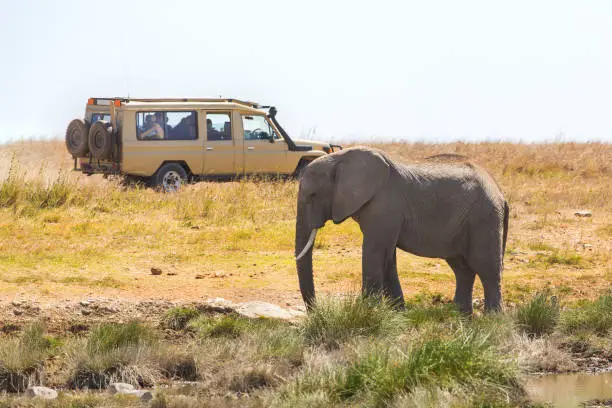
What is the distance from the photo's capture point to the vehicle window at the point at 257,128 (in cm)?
2422

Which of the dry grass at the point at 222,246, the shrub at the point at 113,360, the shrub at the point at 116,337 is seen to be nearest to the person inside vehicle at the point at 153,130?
the dry grass at the point at 222,246

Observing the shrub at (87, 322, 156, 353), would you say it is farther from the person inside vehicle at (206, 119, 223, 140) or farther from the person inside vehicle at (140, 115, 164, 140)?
the person inside vehicle at (206, 119, 223, 140)

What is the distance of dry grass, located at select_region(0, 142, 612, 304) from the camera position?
45.5 feet

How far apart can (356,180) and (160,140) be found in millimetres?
12852

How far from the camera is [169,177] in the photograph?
23.6 meters

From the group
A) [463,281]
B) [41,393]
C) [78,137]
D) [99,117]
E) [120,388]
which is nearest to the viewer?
[41,393]

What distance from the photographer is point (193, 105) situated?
23.5 meters

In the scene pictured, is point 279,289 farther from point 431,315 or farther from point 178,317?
point 431,315

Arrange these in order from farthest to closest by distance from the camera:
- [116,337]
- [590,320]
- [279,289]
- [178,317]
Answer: [279,289], [590,320], [178,317], [116,337]

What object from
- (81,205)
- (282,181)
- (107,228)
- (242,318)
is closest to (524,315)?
(242,318)

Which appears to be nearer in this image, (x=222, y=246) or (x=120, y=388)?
(x=120, y=388)

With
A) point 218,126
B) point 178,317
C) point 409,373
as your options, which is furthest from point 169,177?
point 409,373

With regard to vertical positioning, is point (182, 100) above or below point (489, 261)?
above

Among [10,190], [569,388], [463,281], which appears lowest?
[569,388]
